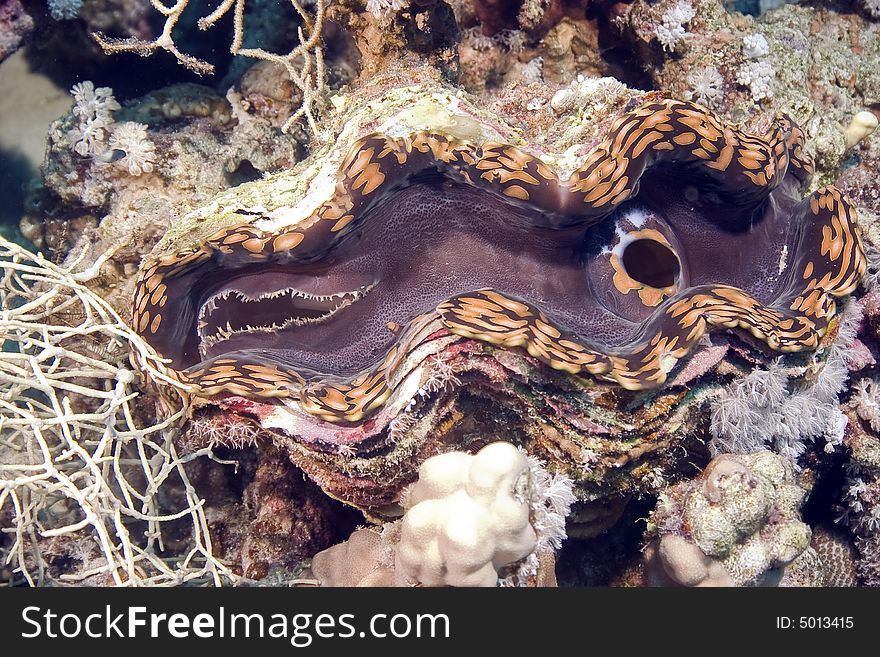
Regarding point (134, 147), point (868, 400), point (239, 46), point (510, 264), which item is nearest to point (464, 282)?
point (510, 264)

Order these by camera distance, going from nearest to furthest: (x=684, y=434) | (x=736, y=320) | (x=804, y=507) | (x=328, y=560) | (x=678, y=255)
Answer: (x=736, y=320) < (x=684, y=434) < (x=328, y=560) < (x=678, y=255) < (x=804, y=507)

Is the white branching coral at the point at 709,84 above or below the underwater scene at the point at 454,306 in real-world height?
above

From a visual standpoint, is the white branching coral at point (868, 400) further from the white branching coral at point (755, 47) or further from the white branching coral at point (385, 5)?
the white branching coral at point (385, 5)

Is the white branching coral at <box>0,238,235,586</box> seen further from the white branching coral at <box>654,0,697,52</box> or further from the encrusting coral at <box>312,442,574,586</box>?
the white branching coral at <box>654,0,697,52</box>

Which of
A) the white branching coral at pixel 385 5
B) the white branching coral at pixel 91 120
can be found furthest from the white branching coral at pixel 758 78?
the white branching coral at pixel 91 120

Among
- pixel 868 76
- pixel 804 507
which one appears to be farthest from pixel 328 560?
pixel 868 76

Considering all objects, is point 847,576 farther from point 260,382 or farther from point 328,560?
point 260,382
